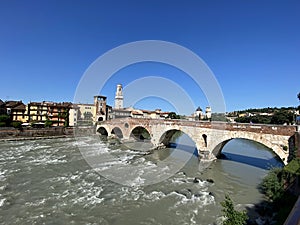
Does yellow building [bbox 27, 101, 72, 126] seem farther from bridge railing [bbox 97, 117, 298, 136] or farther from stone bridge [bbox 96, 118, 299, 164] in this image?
bridge railing [bbox 97, 117, 298, 136]

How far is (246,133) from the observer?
1645 cm

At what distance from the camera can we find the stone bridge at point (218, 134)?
1393cm

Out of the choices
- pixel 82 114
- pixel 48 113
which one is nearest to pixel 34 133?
pixel 48 113

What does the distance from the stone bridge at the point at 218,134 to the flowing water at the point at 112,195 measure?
2.43 m

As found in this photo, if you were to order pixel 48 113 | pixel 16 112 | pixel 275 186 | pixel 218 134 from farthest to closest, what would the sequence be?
pixel 48 113
pixel 16 112
pixel 218 134
pixel 275 186

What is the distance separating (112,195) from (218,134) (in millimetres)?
11554

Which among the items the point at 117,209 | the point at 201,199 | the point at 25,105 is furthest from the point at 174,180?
the point at 25,105

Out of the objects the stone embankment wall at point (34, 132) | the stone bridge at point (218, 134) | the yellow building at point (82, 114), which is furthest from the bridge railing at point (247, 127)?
the yellow building at point (82, 114)

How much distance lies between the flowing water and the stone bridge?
7.99 ft

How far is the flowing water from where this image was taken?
9.18 metres

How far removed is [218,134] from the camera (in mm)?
18766

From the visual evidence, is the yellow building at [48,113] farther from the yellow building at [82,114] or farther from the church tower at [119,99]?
the church tower at [119,99]

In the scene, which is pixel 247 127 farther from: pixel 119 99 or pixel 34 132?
pixel 119 99

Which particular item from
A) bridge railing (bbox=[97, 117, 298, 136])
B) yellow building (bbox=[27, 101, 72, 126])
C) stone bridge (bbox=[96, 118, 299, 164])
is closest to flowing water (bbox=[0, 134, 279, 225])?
stone bridge (bbox=[96, 118, 299, 164])
